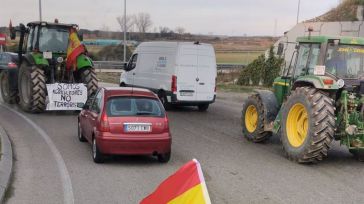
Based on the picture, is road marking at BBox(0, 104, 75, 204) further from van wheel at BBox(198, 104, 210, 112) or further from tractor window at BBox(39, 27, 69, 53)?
van wheel at BBox(198, 104, 210, 112)

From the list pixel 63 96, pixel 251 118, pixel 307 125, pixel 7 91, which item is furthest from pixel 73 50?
pixel 307 125

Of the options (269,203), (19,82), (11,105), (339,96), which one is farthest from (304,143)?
(11,105)

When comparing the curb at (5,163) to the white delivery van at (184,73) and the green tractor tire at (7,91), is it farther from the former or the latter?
the green tractor tire at (7,91)

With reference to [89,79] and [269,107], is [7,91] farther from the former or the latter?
[269,107]

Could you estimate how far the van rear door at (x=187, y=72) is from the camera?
18.1 meters

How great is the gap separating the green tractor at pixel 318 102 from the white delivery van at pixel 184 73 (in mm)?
6069

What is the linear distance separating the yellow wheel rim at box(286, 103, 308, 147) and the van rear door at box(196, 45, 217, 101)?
7.79m

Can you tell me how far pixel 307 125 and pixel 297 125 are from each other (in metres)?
0.45

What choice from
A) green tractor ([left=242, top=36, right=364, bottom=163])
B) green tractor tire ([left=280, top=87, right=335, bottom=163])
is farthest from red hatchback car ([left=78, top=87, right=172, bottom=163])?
green tractor ([left=242, top=36, right=364, bottom=163])

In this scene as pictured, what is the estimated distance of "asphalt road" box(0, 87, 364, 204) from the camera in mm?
7727

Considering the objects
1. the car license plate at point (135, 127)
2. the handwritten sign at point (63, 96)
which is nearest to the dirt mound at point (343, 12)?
the handwritten sign at point (63, 96)

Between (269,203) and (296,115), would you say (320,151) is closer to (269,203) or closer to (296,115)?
(296,115)

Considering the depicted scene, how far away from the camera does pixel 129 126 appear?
959cm

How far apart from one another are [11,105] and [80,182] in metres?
12.4
